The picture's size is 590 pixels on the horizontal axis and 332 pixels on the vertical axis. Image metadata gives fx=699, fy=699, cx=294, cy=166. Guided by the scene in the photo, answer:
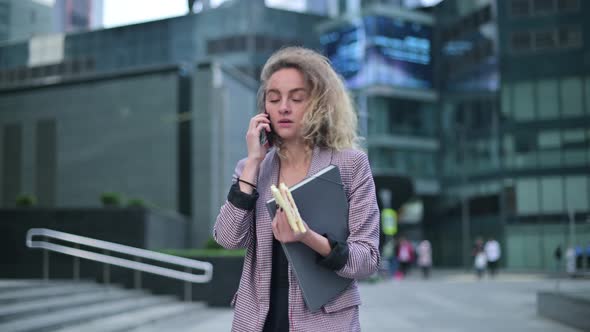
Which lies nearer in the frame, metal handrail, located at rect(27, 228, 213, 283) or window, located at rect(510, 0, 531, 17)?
metal handrail, located at rect(27, 228, 213, 283)

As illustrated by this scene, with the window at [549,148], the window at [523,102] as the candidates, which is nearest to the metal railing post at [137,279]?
the window at [549,148]

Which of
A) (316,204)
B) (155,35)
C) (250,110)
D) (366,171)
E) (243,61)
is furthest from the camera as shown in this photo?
(155,35)

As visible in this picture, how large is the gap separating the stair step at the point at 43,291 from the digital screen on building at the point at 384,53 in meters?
37.3

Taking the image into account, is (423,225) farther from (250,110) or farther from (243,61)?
(250,110)

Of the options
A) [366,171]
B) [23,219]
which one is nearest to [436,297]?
[23,219]

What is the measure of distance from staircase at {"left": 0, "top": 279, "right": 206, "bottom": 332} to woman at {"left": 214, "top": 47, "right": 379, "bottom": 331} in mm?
6433

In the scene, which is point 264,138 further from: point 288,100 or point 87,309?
point 87,309

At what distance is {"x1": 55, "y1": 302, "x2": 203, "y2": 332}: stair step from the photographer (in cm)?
924

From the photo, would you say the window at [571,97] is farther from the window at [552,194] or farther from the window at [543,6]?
the window at [543,6]

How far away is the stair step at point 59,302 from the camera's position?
8.77 m

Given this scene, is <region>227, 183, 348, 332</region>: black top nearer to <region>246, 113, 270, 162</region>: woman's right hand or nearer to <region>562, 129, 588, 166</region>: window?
<region>246, 113, 270, 162</region>: woman's right hand

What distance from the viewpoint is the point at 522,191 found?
138 feet

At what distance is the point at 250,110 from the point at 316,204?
21095 millimetres

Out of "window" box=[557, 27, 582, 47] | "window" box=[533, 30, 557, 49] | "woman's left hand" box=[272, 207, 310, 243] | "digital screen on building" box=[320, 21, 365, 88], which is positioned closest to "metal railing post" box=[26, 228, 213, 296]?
"woman's left hand" box=[272, 207, 310, 243]
